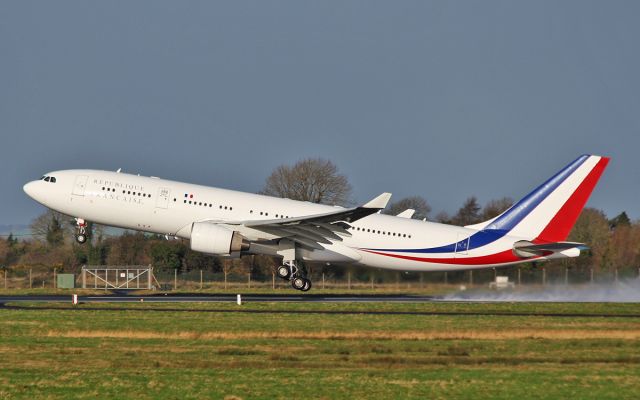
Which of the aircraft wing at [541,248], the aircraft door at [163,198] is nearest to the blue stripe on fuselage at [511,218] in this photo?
the aircraft wing at [541,248]

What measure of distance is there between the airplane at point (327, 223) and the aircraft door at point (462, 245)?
45 millimetres

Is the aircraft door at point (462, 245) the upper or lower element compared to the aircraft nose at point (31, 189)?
lower

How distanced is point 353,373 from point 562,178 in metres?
25.9

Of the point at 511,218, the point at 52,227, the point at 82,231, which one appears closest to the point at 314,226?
the point at 511,218

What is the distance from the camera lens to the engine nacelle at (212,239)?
4144 cm

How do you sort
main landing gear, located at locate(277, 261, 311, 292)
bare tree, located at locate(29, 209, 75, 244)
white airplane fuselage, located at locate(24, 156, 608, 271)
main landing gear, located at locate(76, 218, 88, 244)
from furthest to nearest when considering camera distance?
bare tree, located at locate(29, 209, 75, 244)
main landing gear, located at locate(76, 218, 88, 244)
main landing gear, located at locate(277, 261, 311, 292)
white airplane fuselage, located at locate(24, 156, 608, 271)

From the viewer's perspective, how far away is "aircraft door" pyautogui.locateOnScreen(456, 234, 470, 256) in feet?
146

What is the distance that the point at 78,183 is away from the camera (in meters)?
44.0

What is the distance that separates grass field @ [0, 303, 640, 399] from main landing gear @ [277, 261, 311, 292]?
22.7 feet

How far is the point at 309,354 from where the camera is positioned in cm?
2398

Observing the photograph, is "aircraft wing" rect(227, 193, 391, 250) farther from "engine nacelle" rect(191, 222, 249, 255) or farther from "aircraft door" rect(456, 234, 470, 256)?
"aircraft door" rect(456, 234, 470, 256)

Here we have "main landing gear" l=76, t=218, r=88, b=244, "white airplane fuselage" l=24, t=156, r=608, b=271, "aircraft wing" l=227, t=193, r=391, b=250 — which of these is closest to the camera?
"aircraft wing" l=227, t=193, r=391, b=250

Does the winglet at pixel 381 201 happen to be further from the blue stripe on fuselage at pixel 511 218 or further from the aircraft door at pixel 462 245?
the aircraft door at pixel 462 245

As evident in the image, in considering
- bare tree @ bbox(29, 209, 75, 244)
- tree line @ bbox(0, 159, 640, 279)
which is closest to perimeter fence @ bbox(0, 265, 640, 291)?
tree line @ bbox(0, 159, 640, 279)
